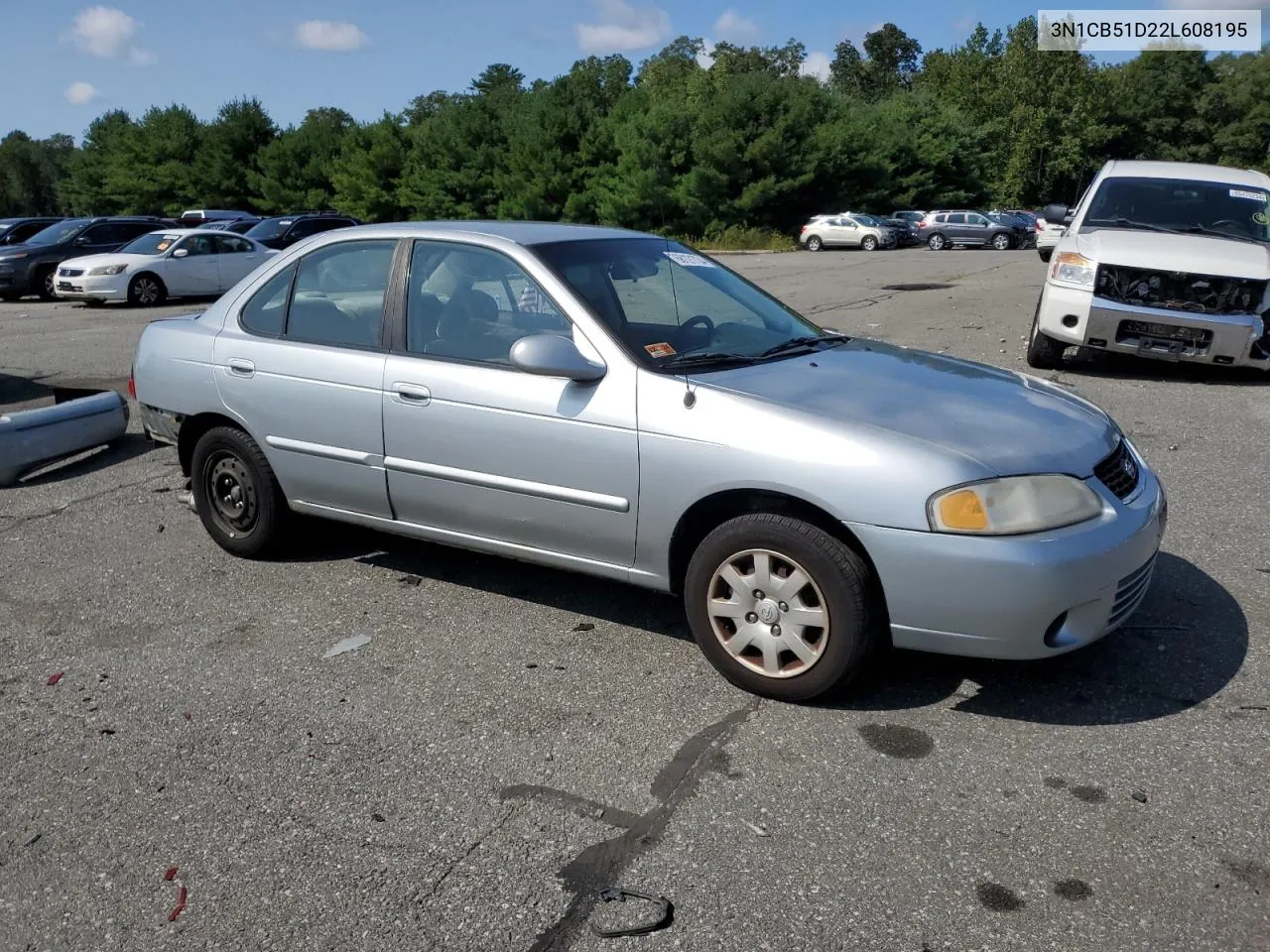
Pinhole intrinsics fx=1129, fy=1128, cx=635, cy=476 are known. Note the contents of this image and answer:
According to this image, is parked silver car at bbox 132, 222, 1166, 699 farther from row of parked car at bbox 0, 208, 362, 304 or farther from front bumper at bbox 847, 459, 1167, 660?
row of parked car at bbox 0, 208, 362, 304

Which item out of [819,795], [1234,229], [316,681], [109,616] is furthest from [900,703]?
[1234,229]

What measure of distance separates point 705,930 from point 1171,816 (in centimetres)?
141

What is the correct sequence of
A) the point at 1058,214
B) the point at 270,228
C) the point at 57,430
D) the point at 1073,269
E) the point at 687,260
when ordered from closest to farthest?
1. the point at 687,260
2. the point at 57,430
3. the point at 1073,269
4. the point at 1058,214
5. the point at 270,228

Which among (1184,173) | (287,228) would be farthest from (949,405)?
(287,228)

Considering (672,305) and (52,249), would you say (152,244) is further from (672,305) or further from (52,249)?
(672,305)

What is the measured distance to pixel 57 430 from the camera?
7.29 metres

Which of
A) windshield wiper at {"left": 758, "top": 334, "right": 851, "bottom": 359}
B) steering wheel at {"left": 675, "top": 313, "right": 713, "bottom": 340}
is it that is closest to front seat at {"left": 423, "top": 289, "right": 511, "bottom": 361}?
steering wheel at {"left": 675, "top": 313, "right": 713, "bottom": 340}

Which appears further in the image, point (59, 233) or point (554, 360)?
point (59, 233)

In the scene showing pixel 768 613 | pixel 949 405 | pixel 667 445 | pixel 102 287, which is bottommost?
pixel 768 613

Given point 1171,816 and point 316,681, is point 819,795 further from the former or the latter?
point 316,681

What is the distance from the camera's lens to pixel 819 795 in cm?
331

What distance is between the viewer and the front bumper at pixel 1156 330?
30.5 ft

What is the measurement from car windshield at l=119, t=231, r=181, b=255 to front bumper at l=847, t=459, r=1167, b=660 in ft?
63.7

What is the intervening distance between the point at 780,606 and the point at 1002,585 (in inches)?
28.4
